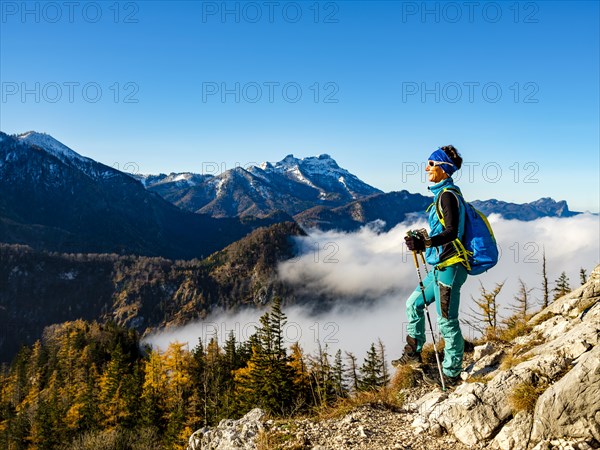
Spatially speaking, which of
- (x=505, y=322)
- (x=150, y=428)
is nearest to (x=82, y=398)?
(x=150, y=428)

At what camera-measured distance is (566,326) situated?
9031 millimetres

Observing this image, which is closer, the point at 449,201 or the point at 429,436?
the point at 429,436

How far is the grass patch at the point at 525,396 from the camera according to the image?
19.8 ft

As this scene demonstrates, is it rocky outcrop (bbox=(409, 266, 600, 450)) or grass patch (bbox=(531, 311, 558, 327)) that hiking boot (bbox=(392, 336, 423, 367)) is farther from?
grass patch (bbox=(531, 311, 558, 327))

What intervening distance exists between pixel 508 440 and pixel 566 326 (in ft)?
14.8

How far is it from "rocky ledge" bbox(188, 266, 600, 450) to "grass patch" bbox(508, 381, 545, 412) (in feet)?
0.04

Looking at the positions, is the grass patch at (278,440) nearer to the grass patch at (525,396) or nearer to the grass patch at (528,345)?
the grass patch at (525,396)

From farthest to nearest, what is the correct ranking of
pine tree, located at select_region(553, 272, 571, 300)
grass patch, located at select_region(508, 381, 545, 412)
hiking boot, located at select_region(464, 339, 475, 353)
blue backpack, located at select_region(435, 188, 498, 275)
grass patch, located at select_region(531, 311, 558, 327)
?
1. pine tree, located at select_region(553, 272, 571, 300)
2. hiking boot, located at select_region(464, 339, 475, 353)
3. grass patch, located at select_region(531, 311, 558, 327)
4. blue backpack, located at select_region(435, 188, 498, 275)
5. grass patch, located at select_region(508, 381, 545, 412)

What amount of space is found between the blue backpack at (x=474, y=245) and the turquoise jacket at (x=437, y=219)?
117 millimetres

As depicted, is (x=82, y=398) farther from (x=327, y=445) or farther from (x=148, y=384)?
(x=327, y=445)

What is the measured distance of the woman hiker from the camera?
7.38m

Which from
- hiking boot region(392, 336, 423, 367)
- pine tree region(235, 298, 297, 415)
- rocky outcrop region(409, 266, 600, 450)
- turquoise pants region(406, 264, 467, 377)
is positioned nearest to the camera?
rocky outcrop region(409, 266, 600, 450)

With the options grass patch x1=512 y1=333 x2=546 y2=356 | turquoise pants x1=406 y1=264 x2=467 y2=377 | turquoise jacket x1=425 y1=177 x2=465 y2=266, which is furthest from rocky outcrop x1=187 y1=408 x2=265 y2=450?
grass patch x1=512 y1=333 x2=546 y2=356

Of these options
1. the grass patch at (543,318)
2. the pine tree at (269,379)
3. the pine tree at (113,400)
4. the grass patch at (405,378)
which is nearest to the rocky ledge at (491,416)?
the grass patch at (405,378)
